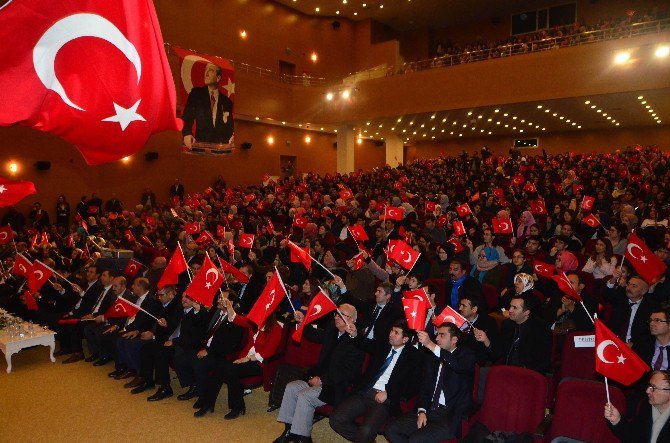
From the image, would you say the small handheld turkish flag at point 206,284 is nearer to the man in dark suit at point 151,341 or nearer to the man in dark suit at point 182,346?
the man in dark suit at point 182,346

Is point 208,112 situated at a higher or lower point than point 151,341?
higher

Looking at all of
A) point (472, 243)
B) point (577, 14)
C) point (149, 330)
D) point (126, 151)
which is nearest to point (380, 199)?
point (472, 243)

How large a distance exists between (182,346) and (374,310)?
234cm

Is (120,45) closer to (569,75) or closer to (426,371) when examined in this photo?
(426,371)

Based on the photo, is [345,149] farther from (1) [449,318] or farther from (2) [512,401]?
(2) [512,401]

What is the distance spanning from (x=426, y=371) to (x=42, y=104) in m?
3.58

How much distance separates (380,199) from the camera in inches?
555

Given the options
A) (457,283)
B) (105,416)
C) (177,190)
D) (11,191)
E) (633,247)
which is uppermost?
(177,190)

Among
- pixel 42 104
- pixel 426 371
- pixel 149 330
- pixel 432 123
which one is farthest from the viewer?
pixel 432 123

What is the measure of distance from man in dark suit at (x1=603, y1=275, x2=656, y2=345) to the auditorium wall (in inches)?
1005

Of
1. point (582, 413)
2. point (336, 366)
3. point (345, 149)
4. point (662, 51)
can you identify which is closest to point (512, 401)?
point (582, 413)

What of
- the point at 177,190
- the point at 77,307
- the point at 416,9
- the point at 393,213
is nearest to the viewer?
the point at 77,307

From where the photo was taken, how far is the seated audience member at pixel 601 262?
22.8 ft

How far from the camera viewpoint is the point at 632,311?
5297mm
